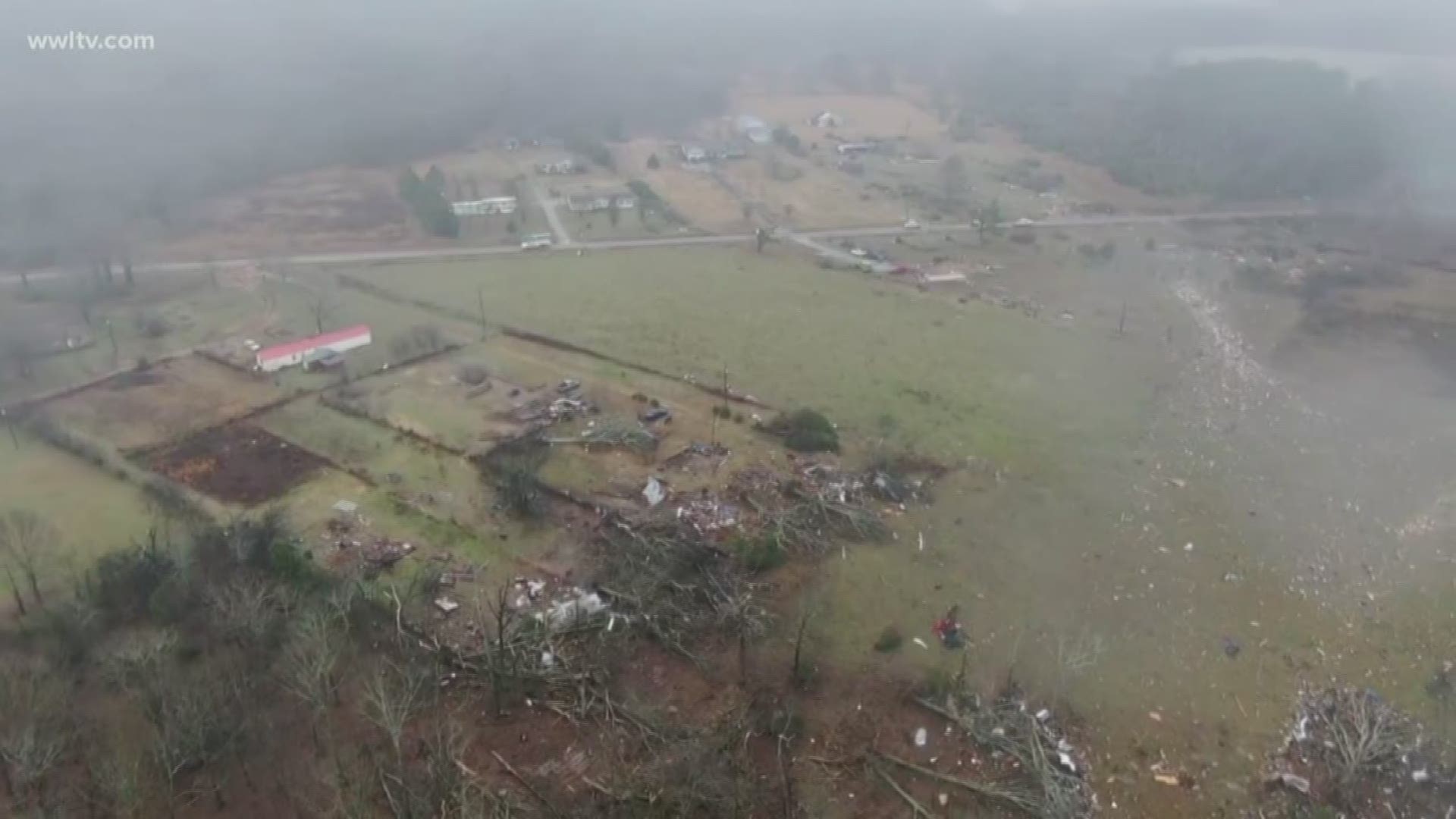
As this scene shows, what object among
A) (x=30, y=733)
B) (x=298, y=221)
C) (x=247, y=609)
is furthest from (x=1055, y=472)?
(x=298, y=221)

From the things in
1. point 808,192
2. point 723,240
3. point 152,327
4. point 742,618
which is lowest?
point 742,618

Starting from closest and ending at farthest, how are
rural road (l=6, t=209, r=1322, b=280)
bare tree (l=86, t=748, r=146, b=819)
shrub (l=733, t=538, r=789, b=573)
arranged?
1. bare tree (l=86, t=748, r=146, b=819)
2. shrub (l=733, t=538, r=789, b=573)
3. rural road (l=6, t=209, r=1322, b=280)

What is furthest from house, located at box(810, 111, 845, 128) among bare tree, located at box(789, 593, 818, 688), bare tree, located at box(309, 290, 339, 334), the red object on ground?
bare tree, located at box(789, 593, 818, 688)

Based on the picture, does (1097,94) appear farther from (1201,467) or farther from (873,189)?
(1201,467)

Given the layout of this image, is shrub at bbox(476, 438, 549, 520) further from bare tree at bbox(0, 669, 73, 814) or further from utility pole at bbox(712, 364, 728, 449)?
bare tree at bbox(0, 669, 73, 814)

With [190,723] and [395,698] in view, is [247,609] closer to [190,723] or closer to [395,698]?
[190,723]

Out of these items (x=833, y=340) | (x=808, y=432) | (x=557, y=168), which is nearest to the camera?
(x=808, y=432)
